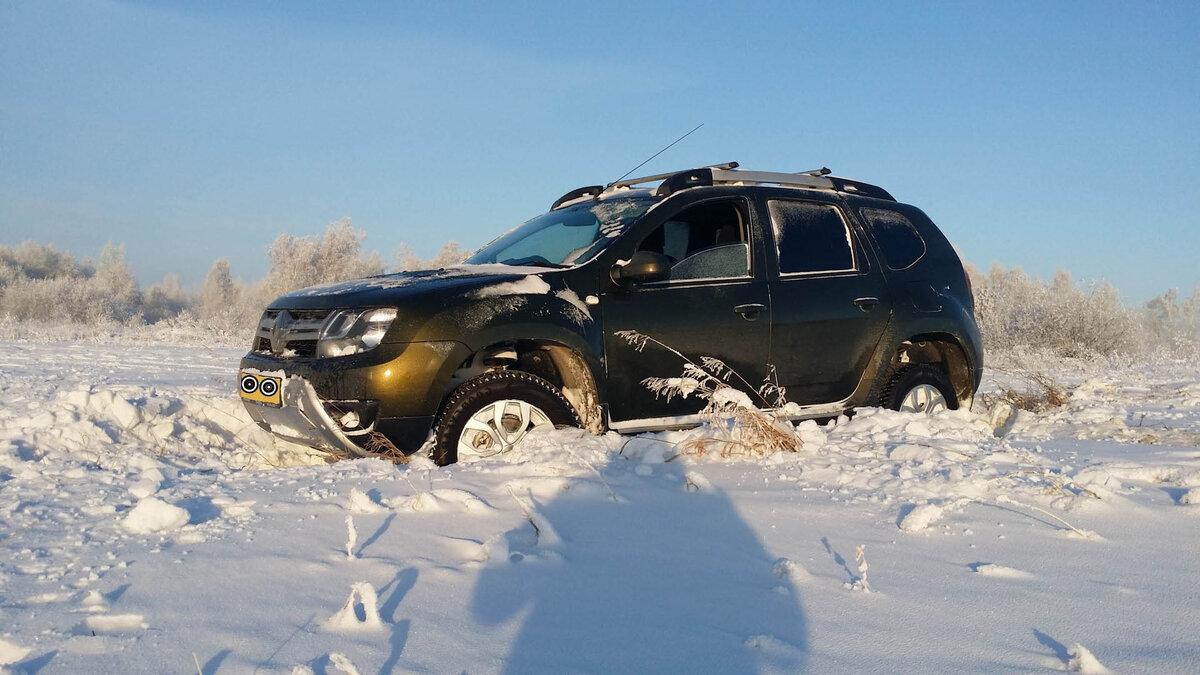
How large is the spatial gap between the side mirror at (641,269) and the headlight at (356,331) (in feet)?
4.14

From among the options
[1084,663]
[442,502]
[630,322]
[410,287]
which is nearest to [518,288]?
[410,287]

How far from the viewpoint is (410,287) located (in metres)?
4.59

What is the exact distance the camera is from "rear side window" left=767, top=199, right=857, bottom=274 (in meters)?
5.55

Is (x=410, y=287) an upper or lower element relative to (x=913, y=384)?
upper

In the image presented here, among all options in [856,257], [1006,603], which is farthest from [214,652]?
[856,257]

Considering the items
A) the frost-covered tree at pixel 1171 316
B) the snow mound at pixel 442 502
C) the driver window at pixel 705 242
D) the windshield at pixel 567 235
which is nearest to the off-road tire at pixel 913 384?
the driver window at pixel 705 242

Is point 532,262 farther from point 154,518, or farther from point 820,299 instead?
point 154,518

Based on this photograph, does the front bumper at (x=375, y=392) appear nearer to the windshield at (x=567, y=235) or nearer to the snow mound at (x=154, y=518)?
the windshield at (x=567, y=235)

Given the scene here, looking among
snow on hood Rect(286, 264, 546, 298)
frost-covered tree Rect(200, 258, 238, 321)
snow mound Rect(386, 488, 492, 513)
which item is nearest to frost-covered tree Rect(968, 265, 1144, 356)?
snow on hood Rect(286, 264, 546, 298)

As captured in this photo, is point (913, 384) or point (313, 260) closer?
point (913, 384)

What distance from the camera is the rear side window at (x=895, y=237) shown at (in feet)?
19.6

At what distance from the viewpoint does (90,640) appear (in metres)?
2.09

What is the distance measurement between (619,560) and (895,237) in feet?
13.1

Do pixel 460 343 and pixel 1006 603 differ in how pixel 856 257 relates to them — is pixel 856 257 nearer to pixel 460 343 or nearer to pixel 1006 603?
pixel 460 343
